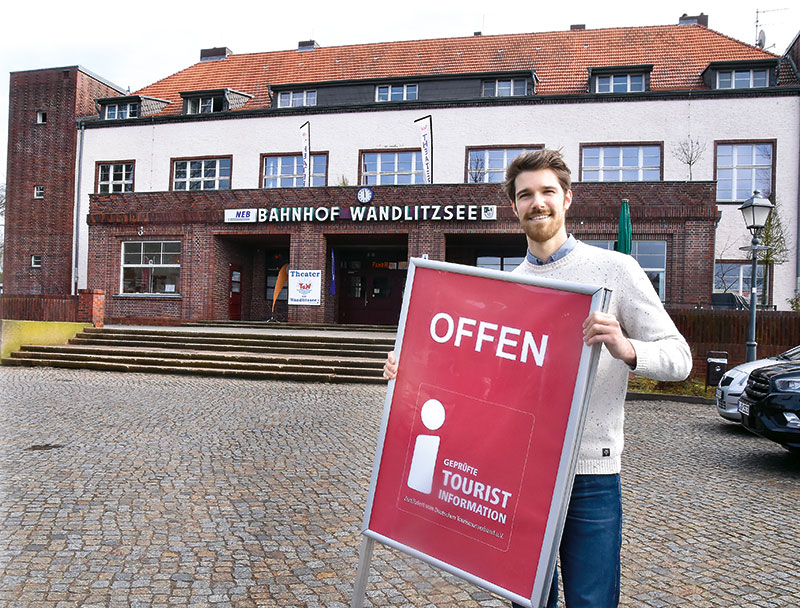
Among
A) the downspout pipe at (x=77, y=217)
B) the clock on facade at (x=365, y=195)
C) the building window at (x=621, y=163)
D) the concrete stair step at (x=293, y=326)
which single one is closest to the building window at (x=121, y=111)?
the downspout pipe at (x=77, y=217)

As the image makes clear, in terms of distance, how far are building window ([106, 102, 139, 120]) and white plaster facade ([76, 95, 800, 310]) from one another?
1.04 metres

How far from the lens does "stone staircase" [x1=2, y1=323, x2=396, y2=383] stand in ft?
47.8

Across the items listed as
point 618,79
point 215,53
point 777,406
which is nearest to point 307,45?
point 215,53

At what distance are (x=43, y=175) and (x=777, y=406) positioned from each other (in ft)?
104

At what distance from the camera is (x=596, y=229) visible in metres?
20.6

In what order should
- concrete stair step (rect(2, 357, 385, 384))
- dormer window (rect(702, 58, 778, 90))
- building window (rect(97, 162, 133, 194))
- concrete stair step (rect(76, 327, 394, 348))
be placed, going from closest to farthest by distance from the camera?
concrete stair step (rect(2, 357, 385, 384)) → concrete stair step (rect(76, 327, 394, 348)) → dormer window (rect(702, 58, 778, 90)) → building window (rect(97, 162, 133, 194))

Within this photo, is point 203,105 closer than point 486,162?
No

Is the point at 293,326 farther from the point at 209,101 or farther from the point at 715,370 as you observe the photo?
the point at 715,370

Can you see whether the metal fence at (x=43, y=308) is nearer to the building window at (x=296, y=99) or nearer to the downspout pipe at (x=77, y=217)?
the downspout pipe at (x=77, y=217)

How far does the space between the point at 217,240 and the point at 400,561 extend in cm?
2133

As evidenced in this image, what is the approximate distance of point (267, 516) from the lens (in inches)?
183

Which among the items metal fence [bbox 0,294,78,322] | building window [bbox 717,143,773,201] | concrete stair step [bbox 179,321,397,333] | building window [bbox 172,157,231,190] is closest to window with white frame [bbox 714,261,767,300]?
building window [bbox 717,143,773,201]

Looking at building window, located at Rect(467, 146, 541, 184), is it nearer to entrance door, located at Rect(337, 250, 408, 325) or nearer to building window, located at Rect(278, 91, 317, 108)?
entrance door, located at Rect(337, 250, 408, 325)

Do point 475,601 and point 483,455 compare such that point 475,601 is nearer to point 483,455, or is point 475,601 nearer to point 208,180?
point 483,455
